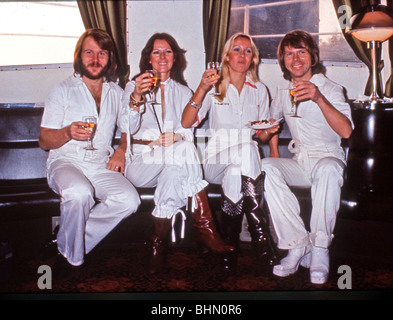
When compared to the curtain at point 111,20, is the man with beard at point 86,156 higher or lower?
lower

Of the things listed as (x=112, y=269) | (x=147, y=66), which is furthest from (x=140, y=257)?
(x=147, y=66)

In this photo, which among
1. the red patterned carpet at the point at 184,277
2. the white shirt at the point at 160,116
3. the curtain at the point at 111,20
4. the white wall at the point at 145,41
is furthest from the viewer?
the white wall at the point at 145,41

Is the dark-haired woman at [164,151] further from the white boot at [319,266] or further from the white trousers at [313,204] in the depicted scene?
the white boot at [319,266]

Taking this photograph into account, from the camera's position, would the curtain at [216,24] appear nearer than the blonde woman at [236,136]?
No

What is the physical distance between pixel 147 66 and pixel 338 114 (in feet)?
3.89

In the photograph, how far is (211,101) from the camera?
2482mm

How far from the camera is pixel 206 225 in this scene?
217 cm

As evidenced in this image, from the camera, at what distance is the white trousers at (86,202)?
2041mm

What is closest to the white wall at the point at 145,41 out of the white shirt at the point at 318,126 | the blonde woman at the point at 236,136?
the blonde woman at the point at 236,136

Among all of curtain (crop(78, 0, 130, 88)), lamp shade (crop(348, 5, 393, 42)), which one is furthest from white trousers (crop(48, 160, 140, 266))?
lamp shade (crop(348, 5, 393, 42))

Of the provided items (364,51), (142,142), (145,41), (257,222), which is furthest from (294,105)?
(145,41)

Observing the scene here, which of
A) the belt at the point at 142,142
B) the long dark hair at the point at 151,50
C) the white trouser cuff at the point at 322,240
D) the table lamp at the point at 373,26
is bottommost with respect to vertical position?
the white trouser cuff at the point at 322,240

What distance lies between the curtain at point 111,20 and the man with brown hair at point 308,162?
4.84 feet

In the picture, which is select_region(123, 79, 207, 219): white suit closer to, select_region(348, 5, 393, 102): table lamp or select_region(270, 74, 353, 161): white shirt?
select_region(270, 74, 353, 161): white shirt
